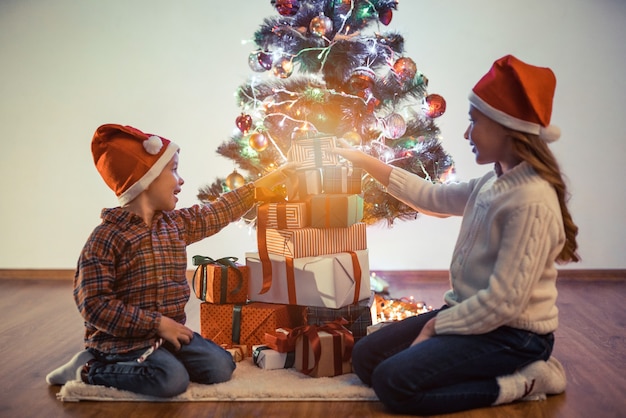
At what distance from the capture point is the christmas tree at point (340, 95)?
112 inches

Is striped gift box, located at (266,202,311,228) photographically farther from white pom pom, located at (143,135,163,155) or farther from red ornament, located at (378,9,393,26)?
red ornament, located at (378,9,393,26)

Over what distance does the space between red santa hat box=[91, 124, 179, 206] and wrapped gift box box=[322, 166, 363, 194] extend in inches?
25.0

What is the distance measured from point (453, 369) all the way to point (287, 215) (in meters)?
0.85

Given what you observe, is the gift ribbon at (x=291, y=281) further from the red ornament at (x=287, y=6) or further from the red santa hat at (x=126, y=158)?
the red ornament at (x=287, y=6)

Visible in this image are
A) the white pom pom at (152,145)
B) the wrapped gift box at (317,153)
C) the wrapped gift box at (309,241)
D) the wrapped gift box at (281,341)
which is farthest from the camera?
the wrapped gift box at (317,153)

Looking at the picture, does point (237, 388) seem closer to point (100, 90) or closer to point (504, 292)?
point (504, 292)

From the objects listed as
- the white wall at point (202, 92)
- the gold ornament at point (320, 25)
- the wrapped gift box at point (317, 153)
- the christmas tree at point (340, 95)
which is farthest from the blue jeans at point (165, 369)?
the white wall at point (202, 92)

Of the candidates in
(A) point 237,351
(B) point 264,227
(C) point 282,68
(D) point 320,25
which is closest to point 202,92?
(C) point 282,68

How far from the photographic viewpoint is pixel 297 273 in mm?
2461

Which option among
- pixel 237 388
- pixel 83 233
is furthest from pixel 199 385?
pixel 83 233

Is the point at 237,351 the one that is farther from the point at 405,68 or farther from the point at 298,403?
the point at 405,68

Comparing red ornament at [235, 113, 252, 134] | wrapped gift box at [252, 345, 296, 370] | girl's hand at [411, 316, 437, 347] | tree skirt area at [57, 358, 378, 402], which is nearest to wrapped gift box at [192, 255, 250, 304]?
wrapped gift box at [252, 345, 296, 370]

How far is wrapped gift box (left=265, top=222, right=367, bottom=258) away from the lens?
2.46 meters

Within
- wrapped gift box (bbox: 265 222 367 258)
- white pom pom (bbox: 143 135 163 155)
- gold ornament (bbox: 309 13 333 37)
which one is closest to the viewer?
white pom pom (bbox: 143 135 163 155)
